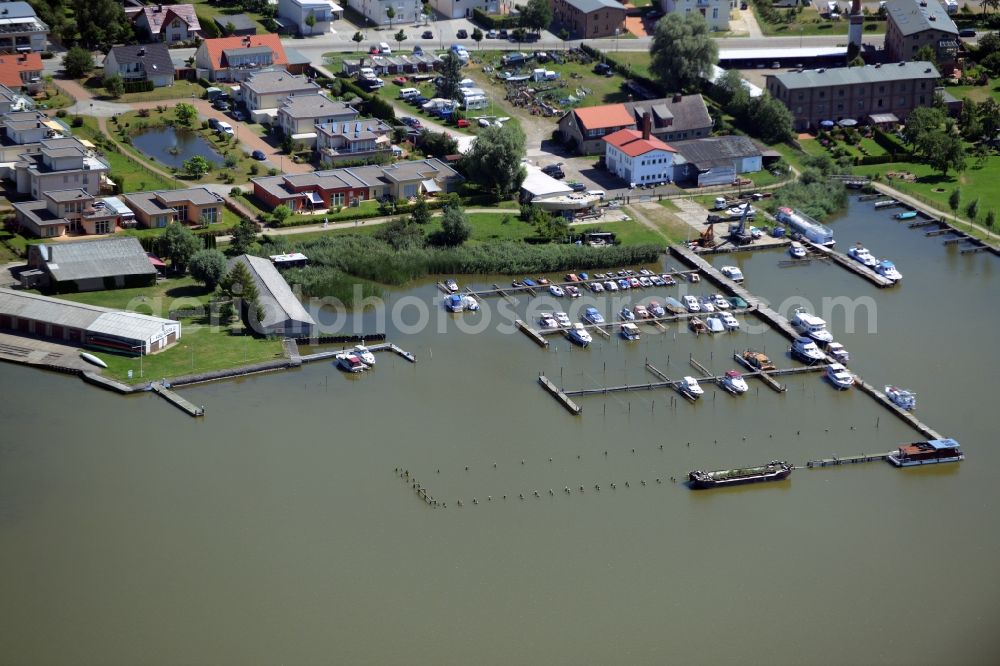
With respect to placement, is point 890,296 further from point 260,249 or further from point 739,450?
point 260,249

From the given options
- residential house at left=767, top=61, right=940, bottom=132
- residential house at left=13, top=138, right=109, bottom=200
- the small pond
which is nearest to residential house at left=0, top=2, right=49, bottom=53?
the small pond

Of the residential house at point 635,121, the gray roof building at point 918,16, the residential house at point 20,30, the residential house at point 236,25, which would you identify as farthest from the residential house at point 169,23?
the gray roof building at point 918,16

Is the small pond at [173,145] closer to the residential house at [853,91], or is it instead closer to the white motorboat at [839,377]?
the residential house at [853,91]

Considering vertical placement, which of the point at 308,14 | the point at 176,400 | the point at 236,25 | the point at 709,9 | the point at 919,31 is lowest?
the point at 176,400

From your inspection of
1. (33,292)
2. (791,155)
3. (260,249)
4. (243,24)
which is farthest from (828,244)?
(243,24)

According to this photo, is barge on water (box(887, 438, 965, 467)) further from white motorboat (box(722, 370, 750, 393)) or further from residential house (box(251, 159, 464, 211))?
residential house (box(251, 159, 464, 211))

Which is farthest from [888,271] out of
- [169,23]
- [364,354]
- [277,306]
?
[169,23]

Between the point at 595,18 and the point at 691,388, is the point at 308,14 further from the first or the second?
the point at 691,388
